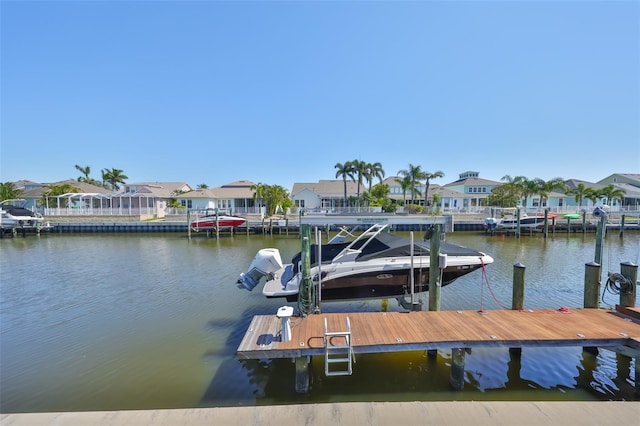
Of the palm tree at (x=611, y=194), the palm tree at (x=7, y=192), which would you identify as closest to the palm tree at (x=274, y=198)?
the palm tree at (x=7, y=192)

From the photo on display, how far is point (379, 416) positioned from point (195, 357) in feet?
16.0

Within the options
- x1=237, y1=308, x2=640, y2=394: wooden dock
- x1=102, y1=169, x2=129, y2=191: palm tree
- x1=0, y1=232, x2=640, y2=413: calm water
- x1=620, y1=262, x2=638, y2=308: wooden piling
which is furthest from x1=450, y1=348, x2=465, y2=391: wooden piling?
x1=102, y1=169, x2=129, y2=191: palm tree

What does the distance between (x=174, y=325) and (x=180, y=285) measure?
4.47 m

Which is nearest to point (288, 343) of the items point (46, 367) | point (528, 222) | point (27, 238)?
point (46, 367)

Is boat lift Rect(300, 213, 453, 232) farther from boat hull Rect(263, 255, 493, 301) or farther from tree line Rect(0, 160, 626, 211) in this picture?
tree line Rect(0, 160, 626, 211)

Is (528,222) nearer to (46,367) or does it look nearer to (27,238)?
(46,367)

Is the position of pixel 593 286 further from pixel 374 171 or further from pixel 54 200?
pixel 54 200

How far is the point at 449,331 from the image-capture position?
5871mm

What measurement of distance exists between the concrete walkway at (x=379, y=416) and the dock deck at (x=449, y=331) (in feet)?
3.60

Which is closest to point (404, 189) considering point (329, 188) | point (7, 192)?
point (329, 188)

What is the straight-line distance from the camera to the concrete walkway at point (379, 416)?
13.1 feet

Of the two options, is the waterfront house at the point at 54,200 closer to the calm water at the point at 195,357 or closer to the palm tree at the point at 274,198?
the palm tree at the point at 274,198

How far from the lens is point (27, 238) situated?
100.0 ft

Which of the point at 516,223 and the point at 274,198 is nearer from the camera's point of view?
the point at 516,223
